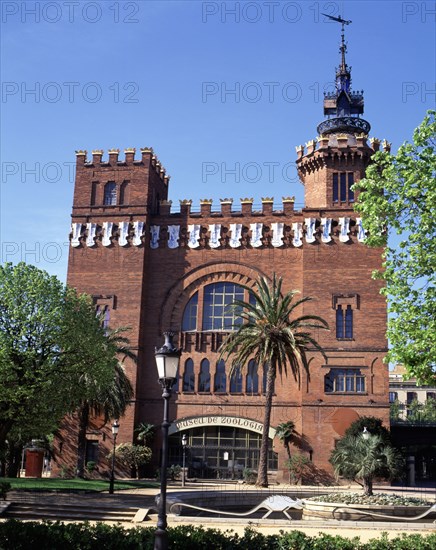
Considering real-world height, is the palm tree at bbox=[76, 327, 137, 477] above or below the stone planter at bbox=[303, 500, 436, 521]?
above

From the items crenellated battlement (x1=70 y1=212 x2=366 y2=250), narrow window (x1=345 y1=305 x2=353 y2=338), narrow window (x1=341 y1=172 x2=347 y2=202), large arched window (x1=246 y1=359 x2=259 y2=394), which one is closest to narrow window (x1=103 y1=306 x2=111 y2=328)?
crenellated battlement (x1=70 y1=212 x2=366 y2=250)

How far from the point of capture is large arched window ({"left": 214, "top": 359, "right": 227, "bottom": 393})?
49906 millimetres

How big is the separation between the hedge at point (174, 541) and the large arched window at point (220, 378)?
112 ft

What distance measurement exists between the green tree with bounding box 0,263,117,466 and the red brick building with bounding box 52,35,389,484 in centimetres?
1945

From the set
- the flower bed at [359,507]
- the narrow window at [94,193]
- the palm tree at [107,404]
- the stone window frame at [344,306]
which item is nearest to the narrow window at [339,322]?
the stone window frame at [344,306]

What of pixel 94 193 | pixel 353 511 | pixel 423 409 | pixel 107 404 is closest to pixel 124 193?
pixel 94 193

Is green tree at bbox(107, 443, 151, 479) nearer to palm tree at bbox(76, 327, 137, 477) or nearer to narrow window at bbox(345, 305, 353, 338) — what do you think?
palm tree at bbox(76, 327, 137, 477)

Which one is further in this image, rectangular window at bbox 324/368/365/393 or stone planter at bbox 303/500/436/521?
rectangular window at bbox 324/368/365/393

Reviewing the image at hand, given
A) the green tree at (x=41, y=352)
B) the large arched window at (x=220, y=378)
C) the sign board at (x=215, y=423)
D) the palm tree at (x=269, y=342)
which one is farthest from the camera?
the large arched window at (x=220, y=378)

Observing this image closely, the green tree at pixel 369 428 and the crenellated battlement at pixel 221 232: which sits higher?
the crenellated battlement at pixel 221 232

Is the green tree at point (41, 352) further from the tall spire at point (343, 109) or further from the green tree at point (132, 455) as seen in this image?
the tall spire at point (343, 109)

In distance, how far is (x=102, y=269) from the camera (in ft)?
172

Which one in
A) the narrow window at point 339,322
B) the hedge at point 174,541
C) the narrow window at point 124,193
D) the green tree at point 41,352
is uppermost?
the narrow window at point 124,193

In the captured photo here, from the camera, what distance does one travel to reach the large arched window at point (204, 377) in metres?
50.1
